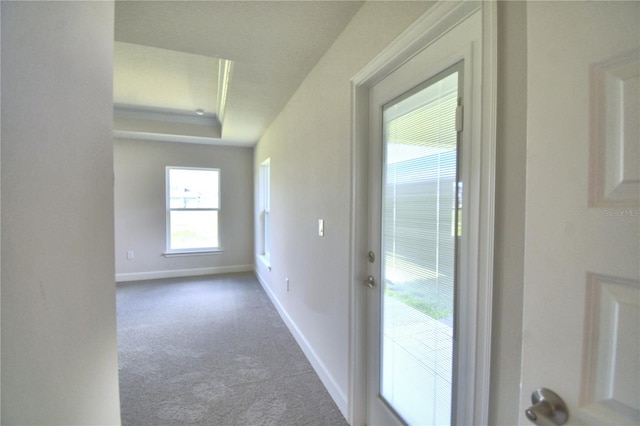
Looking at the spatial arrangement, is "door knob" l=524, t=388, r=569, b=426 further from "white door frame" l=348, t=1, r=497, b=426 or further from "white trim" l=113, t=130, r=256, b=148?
"white trim" l=113, t=130, r=256, b=148

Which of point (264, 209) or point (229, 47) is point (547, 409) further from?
point (264, 209)

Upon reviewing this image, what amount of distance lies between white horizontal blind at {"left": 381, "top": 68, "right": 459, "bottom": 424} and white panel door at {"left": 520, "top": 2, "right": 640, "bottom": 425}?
0.44m

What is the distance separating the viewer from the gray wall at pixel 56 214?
0.44m

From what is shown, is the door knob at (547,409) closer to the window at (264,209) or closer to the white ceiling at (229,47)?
the white ceiling at (229,47)

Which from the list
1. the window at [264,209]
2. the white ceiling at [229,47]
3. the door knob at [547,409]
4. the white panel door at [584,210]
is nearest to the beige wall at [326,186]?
the white ceiling at [229,47]

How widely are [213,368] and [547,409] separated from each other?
2349 millimetres

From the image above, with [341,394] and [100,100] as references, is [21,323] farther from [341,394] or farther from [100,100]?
[341,394]

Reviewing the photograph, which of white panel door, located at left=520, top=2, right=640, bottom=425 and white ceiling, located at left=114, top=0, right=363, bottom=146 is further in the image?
white ceiling, located at left=114, top=0, right=363, bottom=146

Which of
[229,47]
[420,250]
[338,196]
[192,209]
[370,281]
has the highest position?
[229,47]

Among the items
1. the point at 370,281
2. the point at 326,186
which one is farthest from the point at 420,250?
the point at 326,186

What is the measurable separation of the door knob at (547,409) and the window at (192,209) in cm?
525

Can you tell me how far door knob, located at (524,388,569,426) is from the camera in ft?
1.75

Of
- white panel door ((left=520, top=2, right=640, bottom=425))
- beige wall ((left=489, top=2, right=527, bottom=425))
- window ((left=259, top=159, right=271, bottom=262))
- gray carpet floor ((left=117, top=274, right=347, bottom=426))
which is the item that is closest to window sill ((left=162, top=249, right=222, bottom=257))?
window ((left=259, top=159, right=271, bottom=262))

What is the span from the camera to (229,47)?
191 cm
